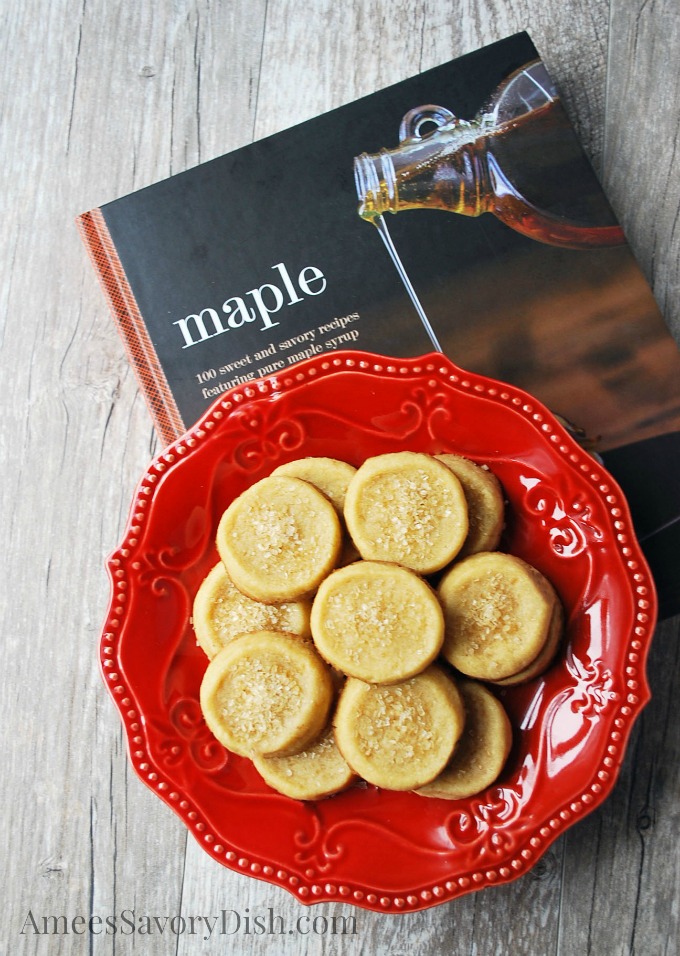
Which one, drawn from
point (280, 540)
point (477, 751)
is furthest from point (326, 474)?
point (477, 751)

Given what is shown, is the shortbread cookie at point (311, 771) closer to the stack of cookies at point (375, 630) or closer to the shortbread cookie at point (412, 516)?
the stack of cookies at point (375, 630)

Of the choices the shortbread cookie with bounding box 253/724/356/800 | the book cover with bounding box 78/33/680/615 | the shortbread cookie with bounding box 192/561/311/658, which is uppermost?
the book cover with bounding box 78/33/680/615

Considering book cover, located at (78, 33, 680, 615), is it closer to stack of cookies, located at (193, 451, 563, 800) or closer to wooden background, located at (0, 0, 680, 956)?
wooden background, located at (0, 0, 680, 956)

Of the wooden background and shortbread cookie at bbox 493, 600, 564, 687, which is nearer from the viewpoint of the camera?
shortbread cookie at bbox 493, 600, 564, 687

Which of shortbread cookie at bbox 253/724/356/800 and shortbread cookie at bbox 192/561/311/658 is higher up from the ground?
shortbread cookie at bbox 192/561/311/658

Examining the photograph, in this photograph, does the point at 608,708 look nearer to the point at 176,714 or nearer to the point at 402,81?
the point at 176,714

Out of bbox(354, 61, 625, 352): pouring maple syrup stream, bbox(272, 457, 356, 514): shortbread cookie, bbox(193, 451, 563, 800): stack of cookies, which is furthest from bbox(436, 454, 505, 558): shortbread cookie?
bbox(354, 61, 625, 352): pouring maple syrup stream

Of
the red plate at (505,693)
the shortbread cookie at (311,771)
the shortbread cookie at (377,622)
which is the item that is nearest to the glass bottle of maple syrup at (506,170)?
the red plate at (505,693)

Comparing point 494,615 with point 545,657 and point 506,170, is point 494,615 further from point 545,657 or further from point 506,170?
point 506,170

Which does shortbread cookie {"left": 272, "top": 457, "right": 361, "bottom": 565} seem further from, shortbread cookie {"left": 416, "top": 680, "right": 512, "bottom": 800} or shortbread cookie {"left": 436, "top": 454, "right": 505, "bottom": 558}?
shortbread cookie {"left": 416, "top": 680, "right": 512, "bottom": 800}
